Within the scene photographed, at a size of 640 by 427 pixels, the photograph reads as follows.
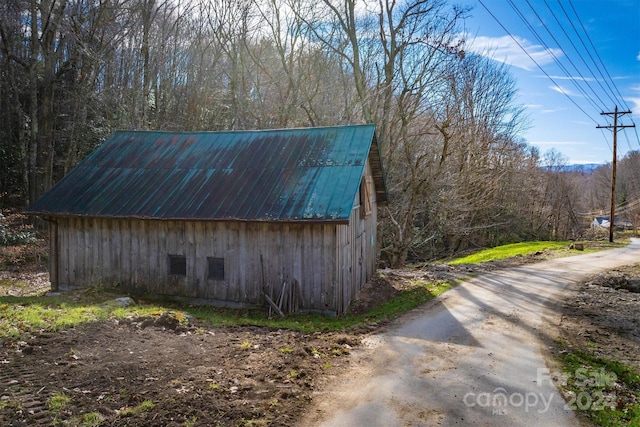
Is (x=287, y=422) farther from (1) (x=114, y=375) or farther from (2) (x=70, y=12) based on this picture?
(2) (x=70, y=12)

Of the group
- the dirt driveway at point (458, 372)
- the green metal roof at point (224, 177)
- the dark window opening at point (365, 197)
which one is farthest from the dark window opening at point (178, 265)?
the dirt driveway at point (458, 372)

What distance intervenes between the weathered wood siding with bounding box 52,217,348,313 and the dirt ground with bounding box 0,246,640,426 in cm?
249

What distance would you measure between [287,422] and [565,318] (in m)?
8.52

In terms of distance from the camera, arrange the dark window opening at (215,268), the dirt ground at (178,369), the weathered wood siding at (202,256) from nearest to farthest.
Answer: the dirt ground at (178,369)
the weathered wood siding at (202,256)
the dark window opening at (215,268)

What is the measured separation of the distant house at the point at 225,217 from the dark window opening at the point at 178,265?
1.3 inches

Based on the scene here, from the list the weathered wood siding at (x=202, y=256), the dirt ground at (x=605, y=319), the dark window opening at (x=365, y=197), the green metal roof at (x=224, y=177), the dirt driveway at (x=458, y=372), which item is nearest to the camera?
the dirt driveway at (x=458, y=372)

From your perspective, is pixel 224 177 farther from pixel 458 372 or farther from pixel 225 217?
pixel 458 372

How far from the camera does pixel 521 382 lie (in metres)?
6.80

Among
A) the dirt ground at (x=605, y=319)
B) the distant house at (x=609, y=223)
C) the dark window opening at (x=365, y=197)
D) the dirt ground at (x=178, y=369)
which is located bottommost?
the distant house at (x=609, y=223)

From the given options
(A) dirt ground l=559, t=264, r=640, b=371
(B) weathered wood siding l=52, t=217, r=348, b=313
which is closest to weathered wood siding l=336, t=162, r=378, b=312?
(B) weathered wood siding l=52, t=217, r=348, b=313

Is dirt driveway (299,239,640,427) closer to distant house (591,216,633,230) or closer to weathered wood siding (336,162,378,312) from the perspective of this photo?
weathered wood siding (336,162,378,312)

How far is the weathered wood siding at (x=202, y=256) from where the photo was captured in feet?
37.6

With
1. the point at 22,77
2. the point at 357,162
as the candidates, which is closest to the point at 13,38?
the point at 22,77

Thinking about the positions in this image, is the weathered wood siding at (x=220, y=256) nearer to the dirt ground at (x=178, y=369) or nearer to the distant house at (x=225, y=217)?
the distant house at (x=225, y=217)
